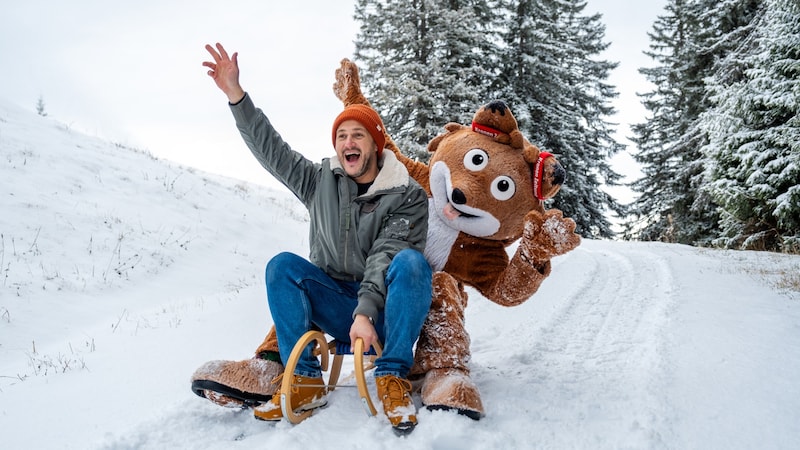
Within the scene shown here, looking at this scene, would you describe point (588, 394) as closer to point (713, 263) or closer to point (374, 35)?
point (713, 263)

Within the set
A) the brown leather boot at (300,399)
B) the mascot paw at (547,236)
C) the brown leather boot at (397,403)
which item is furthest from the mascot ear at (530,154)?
the brown leather boot at (300,399)

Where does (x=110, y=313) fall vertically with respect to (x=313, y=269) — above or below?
below

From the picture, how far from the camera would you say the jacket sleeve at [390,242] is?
200 cm

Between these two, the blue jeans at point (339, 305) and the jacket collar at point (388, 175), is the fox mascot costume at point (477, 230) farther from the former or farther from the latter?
the jacket collar at point (388, 175)

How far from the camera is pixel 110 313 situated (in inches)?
185

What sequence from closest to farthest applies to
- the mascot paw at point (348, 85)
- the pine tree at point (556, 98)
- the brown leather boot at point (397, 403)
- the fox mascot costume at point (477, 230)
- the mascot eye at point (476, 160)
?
the brown leather boot at point (397, 403), the fox mascot costume at point (477, 230), the mascot eye at point (476, 160), the mascot paw at point (348, 85), the pine tree at point (556, 98)

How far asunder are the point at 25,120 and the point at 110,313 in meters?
7.00

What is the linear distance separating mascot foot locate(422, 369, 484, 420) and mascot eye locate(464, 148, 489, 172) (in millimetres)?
1241

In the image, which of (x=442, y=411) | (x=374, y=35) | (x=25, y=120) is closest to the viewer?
(x=442, y=411)

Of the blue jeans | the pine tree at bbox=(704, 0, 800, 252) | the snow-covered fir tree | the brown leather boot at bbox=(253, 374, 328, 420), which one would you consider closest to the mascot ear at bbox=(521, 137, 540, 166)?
the blue jeans

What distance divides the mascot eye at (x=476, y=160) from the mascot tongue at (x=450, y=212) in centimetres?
26

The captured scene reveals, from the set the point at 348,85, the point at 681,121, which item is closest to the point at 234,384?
the point at 348,85

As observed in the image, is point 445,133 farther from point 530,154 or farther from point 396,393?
point 396,393

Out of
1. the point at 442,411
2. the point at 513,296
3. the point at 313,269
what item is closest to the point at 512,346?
the point at 513,296
